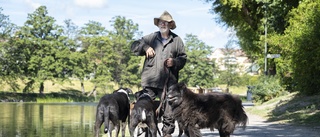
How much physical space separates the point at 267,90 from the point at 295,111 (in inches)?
459

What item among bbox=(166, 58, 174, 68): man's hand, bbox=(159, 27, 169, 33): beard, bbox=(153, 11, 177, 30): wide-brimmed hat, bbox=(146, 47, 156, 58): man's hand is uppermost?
bbox=(153, 11, 177, 30): wide-brimmed hat

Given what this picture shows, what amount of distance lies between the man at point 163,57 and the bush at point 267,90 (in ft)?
80.1

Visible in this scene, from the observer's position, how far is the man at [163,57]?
10305mm

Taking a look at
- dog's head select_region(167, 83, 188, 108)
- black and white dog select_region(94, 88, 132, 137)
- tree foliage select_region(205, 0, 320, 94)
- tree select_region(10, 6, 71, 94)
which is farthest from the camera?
tree select_region(10, 6, 71, 94)

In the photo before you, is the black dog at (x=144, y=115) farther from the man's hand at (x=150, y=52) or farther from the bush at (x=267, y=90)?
the bush at (x=267, y=90)

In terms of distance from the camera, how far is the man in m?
10.3

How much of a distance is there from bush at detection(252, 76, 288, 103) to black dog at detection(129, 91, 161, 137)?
79.3 ft

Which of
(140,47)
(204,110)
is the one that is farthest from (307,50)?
(140,47)

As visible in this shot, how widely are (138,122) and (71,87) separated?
84.2 metres

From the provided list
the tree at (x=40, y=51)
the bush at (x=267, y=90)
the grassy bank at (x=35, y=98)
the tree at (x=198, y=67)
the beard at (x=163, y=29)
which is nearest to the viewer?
the beard at (x=163, y=29)

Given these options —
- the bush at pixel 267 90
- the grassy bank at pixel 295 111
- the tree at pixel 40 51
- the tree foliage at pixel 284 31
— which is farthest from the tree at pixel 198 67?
the grassy bank at pixel 295 111

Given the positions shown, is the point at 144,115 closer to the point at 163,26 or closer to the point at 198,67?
the point at 163,26

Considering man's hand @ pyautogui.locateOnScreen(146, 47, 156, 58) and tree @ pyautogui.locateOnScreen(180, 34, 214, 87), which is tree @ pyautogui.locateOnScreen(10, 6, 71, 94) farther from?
man's hand @ pyautogui.locateOnScreen(146, 47, 156, 58)

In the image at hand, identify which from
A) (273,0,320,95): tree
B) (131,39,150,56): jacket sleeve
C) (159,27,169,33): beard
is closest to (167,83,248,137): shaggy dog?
(131,39,150,56): jacket sleeve
